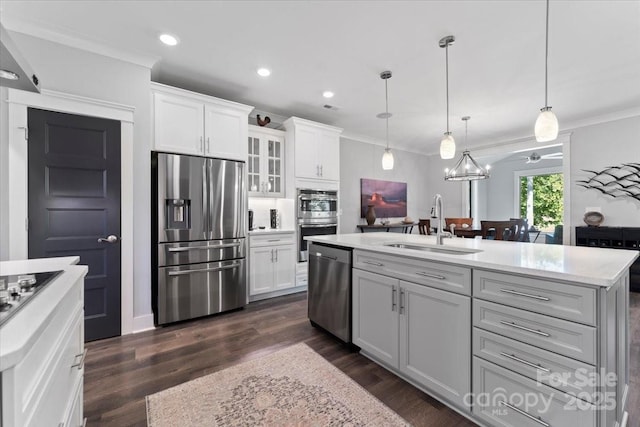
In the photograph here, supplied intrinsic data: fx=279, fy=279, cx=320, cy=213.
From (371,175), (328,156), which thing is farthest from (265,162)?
(371,175)

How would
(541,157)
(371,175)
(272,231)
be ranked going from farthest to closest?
(541,157), (371,175), (272,231)

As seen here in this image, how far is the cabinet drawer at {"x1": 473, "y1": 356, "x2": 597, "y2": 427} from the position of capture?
48.5 inches

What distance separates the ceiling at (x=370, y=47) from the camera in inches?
86.0

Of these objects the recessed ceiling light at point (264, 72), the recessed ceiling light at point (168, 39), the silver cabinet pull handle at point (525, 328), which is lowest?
the silver cabinet pull handle at point (525, 328)

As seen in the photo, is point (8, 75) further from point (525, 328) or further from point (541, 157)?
point (541, 157)

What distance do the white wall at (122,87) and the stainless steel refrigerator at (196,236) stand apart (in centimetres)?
11

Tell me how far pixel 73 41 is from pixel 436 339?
386cm

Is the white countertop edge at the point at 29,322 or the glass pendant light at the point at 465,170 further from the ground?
the glass pendant light at the point at 465,170

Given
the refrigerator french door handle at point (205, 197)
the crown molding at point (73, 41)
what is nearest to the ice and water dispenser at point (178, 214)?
the refrigerator french door handle at point (205, 197)

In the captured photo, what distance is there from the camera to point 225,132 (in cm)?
344

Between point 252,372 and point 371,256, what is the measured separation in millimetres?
1272

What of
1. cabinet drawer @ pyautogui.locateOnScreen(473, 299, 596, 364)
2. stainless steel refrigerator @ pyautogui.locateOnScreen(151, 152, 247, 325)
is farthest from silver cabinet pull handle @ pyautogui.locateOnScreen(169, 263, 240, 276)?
cabinet drawer @ pyautogui.locateOnScreen(473, 299, 596, 364)

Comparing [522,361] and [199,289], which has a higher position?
[522,361]

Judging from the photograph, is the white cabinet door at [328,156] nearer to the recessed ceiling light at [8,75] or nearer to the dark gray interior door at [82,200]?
the dark gray interior door at [82,200]
